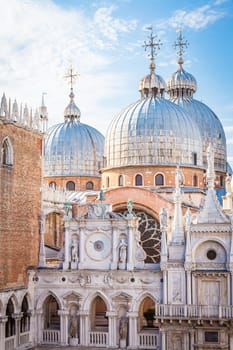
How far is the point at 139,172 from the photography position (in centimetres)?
3641

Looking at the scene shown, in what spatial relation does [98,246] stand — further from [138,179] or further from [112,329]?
[138,179]

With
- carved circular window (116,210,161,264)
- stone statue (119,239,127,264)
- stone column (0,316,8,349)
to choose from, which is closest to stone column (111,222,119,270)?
stone statue (119,239,127,264)

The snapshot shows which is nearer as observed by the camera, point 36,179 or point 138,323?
point 138,323

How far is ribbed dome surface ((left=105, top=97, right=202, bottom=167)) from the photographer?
3662 cm

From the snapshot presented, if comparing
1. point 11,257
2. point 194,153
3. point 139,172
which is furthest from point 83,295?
point 194,153

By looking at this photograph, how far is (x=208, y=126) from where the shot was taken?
52.6m

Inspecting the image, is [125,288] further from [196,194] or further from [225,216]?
[196,194]

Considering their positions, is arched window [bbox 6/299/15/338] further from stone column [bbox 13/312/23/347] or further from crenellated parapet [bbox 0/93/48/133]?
crenellated parapet [bbox 0/93/48/133]

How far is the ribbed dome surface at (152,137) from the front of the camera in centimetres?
3662

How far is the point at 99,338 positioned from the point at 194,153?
15.1 m

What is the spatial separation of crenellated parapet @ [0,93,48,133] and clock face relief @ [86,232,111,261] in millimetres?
5478

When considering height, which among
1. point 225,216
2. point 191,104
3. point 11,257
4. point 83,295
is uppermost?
point 191,104

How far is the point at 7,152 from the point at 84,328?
806 cm

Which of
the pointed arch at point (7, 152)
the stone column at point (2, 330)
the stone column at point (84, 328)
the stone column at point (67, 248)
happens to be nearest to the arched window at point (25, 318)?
the stone column at point (2, 330)
